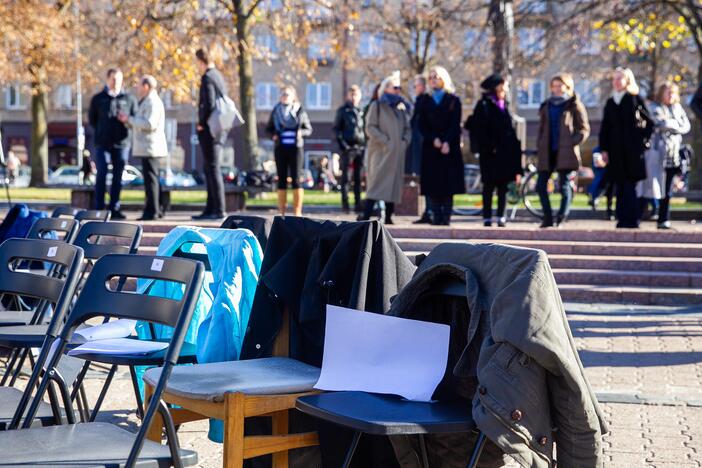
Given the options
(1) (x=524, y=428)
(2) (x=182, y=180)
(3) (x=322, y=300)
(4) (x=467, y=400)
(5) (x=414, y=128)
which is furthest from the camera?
(2) (x=182, y=180)

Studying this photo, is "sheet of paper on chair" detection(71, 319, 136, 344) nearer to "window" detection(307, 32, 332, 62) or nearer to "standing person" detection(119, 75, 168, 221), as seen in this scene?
"standing person" detection(119, 75, 168, 221)

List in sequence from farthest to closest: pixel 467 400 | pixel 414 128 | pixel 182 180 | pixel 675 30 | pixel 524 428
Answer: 1. pixel 182 180
2. pixel 675 30
3. pixel 414 128
4. pixel 467 400
5. pixel 524 428

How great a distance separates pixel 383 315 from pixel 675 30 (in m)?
28.0

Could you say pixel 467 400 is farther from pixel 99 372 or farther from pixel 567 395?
pixel 99 372

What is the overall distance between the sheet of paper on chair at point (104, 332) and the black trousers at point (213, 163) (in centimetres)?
814

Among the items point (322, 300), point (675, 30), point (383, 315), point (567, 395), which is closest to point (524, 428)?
point (567, 395)

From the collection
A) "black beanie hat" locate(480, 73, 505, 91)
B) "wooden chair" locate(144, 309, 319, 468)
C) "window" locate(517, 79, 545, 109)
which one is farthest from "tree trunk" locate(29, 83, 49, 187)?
"wooden chair" locate(144, 309, 319, 468)

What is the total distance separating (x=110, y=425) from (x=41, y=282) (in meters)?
1.05

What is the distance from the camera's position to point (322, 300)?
4.58 metres

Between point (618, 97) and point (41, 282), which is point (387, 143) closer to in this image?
point (618, 97)

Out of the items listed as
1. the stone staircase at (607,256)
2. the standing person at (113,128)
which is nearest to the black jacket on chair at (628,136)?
the stone staircase at (607,256)

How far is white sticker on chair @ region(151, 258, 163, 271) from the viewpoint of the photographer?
153 inches

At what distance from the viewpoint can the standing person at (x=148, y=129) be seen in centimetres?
1362

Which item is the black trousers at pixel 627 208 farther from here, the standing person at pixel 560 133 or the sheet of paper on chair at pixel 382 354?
the sheet of paper on chair at pixel 382 354
